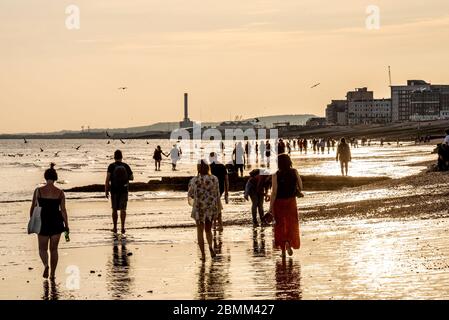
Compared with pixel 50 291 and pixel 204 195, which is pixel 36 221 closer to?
pixel 50 291

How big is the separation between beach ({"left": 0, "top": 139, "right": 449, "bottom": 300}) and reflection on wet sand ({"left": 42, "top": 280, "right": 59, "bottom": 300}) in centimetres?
1

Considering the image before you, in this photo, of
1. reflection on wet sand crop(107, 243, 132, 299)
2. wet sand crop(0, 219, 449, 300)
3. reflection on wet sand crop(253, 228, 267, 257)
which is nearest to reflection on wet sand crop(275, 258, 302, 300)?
wet sand crop(0, 219, 449, 300)

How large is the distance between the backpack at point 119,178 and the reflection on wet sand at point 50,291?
286 inches

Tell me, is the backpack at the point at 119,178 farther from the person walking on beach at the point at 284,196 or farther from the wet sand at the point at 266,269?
the person walking on beach at the point at 284,196

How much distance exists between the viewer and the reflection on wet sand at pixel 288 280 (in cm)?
1372

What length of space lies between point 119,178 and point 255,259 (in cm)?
614

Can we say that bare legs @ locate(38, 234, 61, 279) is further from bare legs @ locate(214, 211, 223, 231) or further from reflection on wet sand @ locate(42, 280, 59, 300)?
bare legs @ locate(214, 211, 223, 231)

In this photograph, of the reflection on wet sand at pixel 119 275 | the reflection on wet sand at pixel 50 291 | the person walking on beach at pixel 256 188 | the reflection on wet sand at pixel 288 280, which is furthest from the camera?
the person walking on beach at pixel 256 188

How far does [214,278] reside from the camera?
621 inches

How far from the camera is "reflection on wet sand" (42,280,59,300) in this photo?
14484mm

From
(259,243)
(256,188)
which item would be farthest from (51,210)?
(256,188)

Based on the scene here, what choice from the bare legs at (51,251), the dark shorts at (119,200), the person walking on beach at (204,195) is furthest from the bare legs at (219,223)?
the bare legs at (51,251)
